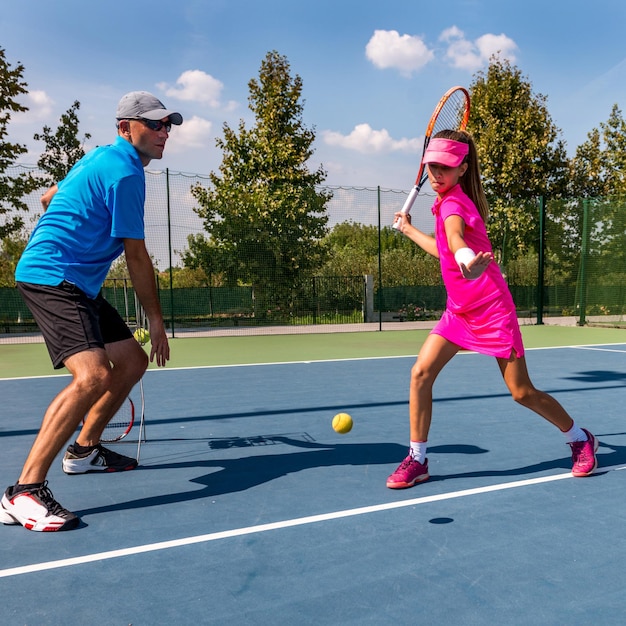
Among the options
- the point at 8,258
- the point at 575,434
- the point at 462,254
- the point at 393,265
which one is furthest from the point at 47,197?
the point at 393,265

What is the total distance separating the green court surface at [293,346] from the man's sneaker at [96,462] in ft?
15.1

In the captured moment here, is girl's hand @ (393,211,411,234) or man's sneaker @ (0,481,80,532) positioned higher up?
girl's hand @ (393,211,411,234)

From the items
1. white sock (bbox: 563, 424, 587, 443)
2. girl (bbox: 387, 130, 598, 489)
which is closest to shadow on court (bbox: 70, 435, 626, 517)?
white sock (bbox: 563, 424, 587, 443)

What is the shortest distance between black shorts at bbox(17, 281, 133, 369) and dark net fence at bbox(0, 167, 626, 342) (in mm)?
10385

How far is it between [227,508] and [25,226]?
12094 millimetres

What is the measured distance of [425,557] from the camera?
8.66ft

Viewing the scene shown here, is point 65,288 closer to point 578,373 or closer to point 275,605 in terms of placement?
point 275,605

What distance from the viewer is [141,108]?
3.31m

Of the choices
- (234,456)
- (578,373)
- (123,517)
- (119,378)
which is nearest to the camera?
(123,517)

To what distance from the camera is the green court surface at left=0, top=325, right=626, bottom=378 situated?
30.9 feet

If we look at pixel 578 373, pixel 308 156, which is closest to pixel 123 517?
pixel 578 373

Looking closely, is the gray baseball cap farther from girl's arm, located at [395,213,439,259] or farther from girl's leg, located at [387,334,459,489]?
girl's leg, located at [387,334,459,489]

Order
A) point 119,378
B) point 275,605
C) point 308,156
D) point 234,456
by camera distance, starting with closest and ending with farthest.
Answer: point 275,605, point 119,378, point 234,456, point 308,156

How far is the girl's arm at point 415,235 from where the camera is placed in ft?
11.9
